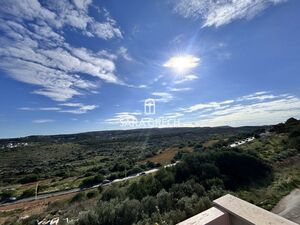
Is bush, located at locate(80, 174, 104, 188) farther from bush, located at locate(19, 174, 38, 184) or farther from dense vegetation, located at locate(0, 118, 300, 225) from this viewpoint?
dense vegetation, located at locate(0, 118, 300, 225)

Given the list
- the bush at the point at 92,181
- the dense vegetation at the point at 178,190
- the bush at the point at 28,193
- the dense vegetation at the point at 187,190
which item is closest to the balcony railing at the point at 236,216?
the dense vegetation at the point at 178,190

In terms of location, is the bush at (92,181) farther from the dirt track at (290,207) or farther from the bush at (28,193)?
the dirt track at (290,207)

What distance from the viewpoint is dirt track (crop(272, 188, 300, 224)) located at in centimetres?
756

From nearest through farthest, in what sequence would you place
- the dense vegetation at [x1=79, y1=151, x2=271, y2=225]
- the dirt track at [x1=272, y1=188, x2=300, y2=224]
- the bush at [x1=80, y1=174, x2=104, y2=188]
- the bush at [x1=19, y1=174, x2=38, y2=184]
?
the dense vegetation at [x1=79, y1=151, x2=271, y2=225], the dirt track at [x1=272, y1=188, x2=300, y2=224], the bush at [x1=80, y1=174, x2=104, y2=188], the bush at [x1=19, y1=174, x2=38, y2=184]

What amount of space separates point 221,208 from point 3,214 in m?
20.8

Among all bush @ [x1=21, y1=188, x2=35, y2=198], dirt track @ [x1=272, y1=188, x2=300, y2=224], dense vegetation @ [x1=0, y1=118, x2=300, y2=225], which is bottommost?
bush @ [x1=21, y1=188, x2=35, y2=198]

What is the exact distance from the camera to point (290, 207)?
8.31m

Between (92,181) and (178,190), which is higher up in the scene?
(178,190)

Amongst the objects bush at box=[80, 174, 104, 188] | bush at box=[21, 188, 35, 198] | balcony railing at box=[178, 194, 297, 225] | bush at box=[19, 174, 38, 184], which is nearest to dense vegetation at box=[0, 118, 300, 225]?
balcony railing at box=[178, 194, 297, 225]

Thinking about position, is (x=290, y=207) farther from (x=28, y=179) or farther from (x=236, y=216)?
(x=28, y=179)

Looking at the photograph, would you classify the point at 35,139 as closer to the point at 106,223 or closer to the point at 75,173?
the point at 75,173

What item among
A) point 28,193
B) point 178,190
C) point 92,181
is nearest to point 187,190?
point 178,190

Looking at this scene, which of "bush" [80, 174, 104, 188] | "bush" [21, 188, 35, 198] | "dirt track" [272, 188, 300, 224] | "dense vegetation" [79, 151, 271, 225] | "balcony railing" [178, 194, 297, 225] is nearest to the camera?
"balcony railing" [178, 194, 297, 225]

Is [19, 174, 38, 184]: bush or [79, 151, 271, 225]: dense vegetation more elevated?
[79, 151, 271, 225]: dense vegetation
